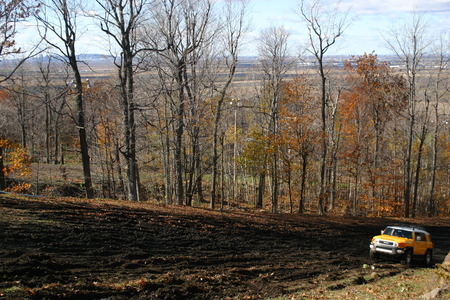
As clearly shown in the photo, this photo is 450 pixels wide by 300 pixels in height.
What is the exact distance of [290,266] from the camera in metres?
12.1

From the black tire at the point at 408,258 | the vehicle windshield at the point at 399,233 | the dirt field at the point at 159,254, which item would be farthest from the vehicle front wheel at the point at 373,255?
the vehicle windshield at the point at 399,233

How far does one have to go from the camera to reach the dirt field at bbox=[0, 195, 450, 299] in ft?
27.2

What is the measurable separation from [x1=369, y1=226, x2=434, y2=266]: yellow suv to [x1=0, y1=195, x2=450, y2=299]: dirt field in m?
0.51

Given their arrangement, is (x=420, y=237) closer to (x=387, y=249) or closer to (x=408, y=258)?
(x=408, y=258)

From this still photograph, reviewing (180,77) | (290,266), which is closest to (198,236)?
(290,266)

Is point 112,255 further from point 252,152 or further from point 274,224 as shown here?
point 252,152

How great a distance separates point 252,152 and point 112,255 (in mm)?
22876

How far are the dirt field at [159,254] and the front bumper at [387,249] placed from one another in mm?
491

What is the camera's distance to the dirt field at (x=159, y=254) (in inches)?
327

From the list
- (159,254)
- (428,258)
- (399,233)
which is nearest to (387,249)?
(399,233)

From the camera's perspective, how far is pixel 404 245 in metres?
14.2

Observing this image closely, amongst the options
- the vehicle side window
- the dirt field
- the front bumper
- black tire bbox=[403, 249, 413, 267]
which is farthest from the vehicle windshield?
the dirt field

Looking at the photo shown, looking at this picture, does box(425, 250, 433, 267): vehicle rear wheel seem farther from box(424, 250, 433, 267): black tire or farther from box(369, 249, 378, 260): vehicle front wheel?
box(369, 249, 378, 260): vehicle front wheel

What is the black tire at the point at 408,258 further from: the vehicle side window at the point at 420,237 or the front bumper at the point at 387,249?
the vehicle side window at the point at 420,237
